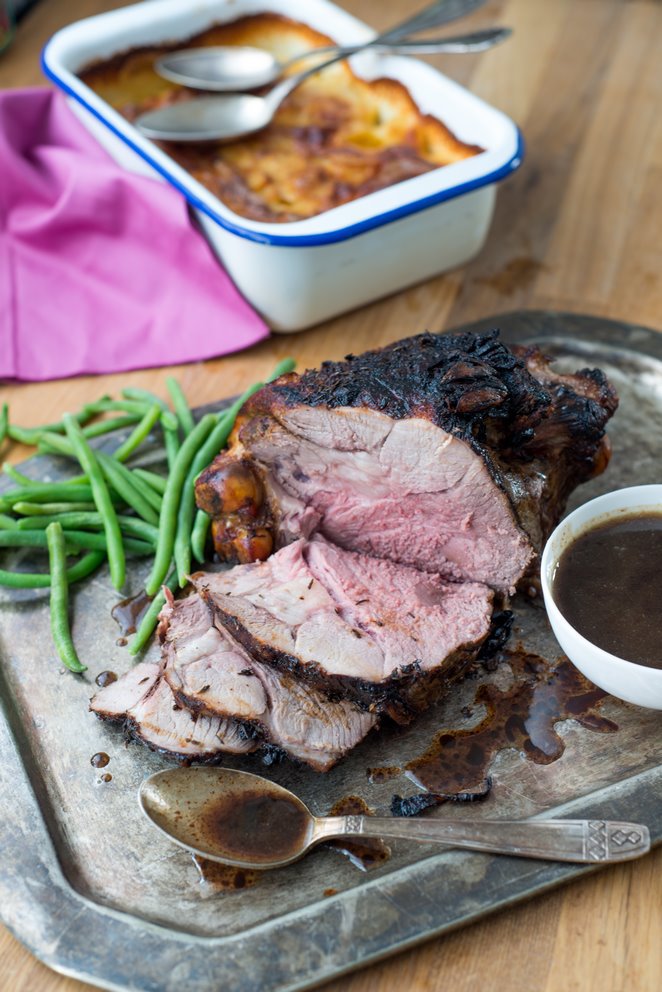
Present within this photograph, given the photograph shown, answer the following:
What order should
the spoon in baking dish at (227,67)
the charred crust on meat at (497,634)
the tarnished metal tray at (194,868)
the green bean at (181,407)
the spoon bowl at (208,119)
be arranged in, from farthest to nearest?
the spoon in baking dish at (227,67) → the spoon bowl at (208,119) → the green bean at (181,407) → the charred crust on meat at (497,634) → the tarnished metal tray at (194,868)

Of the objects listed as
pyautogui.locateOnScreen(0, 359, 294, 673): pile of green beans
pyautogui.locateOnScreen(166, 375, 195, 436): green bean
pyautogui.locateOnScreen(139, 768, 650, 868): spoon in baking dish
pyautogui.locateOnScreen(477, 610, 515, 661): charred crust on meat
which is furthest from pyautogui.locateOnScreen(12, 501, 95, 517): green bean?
pyautogui.locateOnScreen(477, 610, 515, 661): charred crust on meat

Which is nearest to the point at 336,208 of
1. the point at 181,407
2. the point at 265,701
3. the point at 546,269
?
the point at 181,407

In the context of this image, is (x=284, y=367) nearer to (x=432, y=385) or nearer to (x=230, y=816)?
(x=432, y=385)

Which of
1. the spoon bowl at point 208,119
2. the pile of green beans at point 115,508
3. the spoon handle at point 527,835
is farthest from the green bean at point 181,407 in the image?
the spoon handle at point 527,835

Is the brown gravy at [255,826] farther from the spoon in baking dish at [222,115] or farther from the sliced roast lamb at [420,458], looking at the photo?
the spoon in baking dish at [222,115]

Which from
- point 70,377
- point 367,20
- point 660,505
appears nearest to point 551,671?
point 660,505
